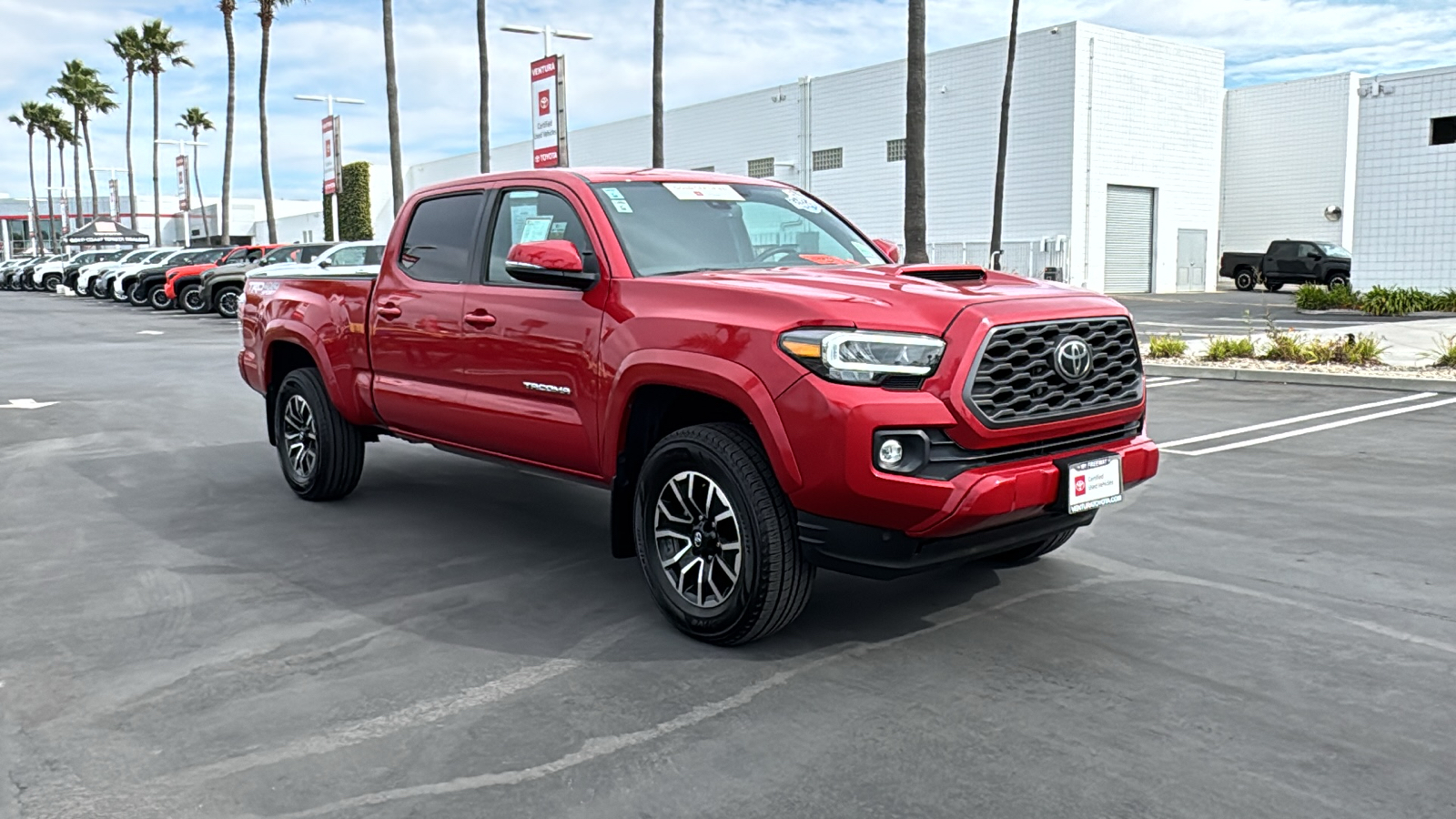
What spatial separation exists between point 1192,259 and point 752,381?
4133 cm

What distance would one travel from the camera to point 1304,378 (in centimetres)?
1329

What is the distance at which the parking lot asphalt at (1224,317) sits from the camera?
2169 centimetres

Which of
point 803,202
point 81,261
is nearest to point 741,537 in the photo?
point 803,202

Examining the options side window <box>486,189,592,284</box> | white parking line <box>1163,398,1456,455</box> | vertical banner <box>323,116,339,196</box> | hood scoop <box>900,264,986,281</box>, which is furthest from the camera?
vertical banner <box>323,116,339,196</box>

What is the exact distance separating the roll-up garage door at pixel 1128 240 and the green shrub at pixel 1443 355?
23.5 m

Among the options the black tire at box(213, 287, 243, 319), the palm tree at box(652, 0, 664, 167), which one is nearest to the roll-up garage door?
the palm tree at box(652, 0, 664, 167)

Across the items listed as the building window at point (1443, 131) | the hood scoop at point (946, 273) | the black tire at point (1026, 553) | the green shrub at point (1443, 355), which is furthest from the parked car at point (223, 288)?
the building window at point (1443, 131)

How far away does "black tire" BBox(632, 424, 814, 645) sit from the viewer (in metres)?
4.33

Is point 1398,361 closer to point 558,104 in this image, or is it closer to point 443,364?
point 443,364

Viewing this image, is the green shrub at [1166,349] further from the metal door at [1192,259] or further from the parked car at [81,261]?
the parked car at [81,261]

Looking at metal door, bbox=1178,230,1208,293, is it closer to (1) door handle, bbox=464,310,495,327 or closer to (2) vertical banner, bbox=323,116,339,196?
(2) vertical banner, bbox=323,116,339,196

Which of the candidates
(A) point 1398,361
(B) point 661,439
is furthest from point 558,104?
(B) point 661,439

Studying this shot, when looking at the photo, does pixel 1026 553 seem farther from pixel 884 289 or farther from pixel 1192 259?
pixel 1192 259

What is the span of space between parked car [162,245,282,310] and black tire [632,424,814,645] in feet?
94.8
